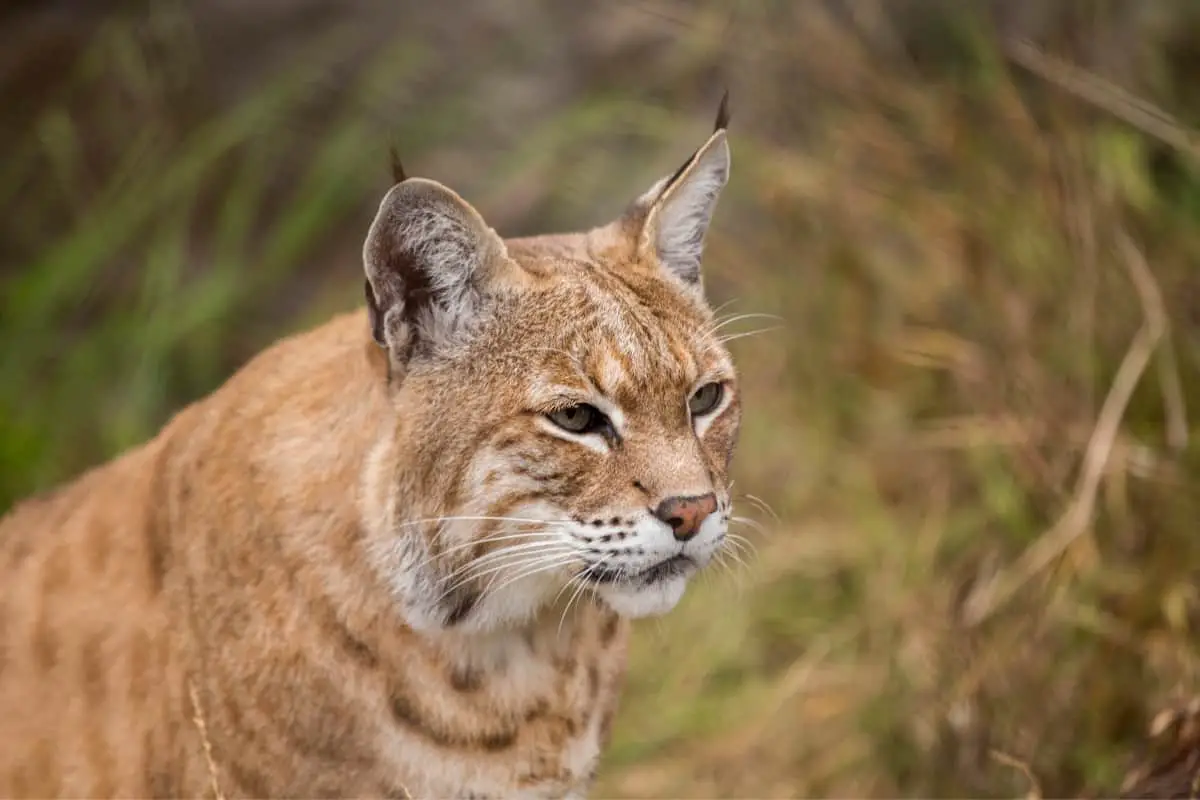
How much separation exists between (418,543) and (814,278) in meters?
3.28

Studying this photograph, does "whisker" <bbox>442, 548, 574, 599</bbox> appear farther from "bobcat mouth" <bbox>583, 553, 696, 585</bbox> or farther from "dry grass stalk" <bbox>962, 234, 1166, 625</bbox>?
"dry grass stalk" <bbox>962, 234, 1166, 625</bbox>

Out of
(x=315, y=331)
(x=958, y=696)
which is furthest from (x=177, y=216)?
(x=958, y=696)

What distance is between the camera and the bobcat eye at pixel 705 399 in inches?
127

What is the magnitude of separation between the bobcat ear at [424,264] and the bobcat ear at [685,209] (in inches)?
14.2

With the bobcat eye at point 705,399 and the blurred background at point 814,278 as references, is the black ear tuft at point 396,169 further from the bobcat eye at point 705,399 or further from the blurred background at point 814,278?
the blurred background at point 814,278

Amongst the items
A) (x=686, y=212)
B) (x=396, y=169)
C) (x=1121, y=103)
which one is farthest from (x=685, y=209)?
(x=1121, y=103)

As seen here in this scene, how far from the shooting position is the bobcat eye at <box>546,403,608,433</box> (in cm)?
306

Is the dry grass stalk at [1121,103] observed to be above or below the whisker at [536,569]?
above

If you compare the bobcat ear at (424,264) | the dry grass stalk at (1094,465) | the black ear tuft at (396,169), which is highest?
the black ear tuft at (396,169)

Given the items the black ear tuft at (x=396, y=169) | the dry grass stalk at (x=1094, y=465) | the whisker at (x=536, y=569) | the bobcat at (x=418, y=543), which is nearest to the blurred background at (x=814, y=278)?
the dry grass stalk at (x=1094, y=465)

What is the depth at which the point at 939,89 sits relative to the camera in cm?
606

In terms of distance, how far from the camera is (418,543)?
3088mm

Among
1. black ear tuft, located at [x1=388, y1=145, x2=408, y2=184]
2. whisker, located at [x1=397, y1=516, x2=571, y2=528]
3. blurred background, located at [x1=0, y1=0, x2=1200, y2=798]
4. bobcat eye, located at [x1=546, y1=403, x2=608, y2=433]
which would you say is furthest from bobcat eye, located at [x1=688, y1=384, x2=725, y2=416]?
blurred background, located at [x1=0, y1=0, x2=1200, y2=798]

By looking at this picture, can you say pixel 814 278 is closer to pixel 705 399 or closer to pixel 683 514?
pixel 705 399
